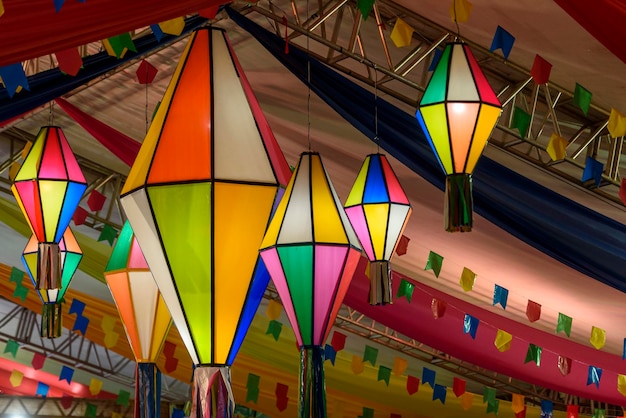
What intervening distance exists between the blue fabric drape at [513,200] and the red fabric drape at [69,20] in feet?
5.72

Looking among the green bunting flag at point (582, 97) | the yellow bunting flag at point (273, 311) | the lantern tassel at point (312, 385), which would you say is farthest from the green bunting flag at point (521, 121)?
the lantern tassel at point (312, 385)

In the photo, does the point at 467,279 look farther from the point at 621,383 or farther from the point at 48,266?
the point at 48,266

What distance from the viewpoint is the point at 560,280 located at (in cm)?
630

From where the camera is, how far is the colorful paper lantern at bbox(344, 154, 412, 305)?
4.29m

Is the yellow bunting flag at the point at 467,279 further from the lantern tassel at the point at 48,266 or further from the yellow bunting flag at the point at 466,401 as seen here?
the lantern tassel at the point at 48,266

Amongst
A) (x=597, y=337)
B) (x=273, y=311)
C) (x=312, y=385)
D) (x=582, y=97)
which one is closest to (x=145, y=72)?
(x=582, y=97)

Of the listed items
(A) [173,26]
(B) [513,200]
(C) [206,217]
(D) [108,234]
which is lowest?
(C) [206,217]

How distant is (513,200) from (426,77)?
1341mm

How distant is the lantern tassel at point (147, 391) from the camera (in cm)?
190

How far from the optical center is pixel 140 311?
2160 mm

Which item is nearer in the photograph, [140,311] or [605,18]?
[140,311]

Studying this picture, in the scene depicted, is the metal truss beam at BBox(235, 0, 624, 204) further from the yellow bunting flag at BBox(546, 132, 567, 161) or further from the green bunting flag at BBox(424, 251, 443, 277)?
the green bunting flag at BBox(424, 251, 443, 277)

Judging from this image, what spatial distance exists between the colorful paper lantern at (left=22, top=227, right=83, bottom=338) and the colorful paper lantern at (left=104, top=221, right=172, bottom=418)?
178 cm

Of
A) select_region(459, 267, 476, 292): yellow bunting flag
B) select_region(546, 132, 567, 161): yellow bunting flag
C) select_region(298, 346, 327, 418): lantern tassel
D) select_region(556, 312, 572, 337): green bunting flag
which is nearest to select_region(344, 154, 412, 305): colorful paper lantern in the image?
select_region(546, 132, 567, 161): yellow bunting flag
